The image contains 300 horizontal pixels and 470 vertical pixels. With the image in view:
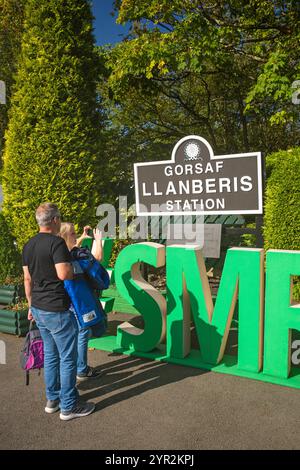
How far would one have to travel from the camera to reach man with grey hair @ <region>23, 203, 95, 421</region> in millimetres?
3424

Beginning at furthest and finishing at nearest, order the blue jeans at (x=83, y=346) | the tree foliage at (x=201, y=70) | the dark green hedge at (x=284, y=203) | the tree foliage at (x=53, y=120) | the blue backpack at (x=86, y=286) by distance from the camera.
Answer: the tree foliage at (x=201, y=70), the tree foliage at (x=53, y=120), the dark green hedge at (x=284, y=203), the blue jeans at (x=83, y=346), the blue backpack at (x=86, y=286)

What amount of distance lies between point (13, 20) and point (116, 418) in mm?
14230

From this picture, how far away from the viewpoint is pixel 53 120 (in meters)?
7.26

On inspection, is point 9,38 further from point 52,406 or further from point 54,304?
point 52,406

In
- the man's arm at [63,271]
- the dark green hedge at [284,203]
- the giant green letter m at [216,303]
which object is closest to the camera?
the man's arm at [63,271]

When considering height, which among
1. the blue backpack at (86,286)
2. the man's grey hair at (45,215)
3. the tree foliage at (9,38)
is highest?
the tree foliage at (9,38)

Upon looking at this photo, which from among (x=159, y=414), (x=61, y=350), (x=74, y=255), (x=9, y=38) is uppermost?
(x=9, y=38)

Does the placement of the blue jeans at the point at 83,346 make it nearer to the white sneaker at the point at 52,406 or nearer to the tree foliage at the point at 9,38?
the white sneaker at the point at 52,406

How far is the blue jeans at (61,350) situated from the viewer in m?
3.48

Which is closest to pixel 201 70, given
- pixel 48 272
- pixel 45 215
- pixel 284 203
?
pixel 284 203

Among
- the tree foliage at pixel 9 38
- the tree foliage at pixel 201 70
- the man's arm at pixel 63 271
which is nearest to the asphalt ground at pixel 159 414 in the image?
the man's arm at pixel 63 271

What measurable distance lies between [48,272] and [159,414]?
164 cm

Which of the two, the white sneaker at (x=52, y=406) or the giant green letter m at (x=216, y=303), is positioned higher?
the giant green letter m at (x=216, y=303)

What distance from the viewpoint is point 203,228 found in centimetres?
627
